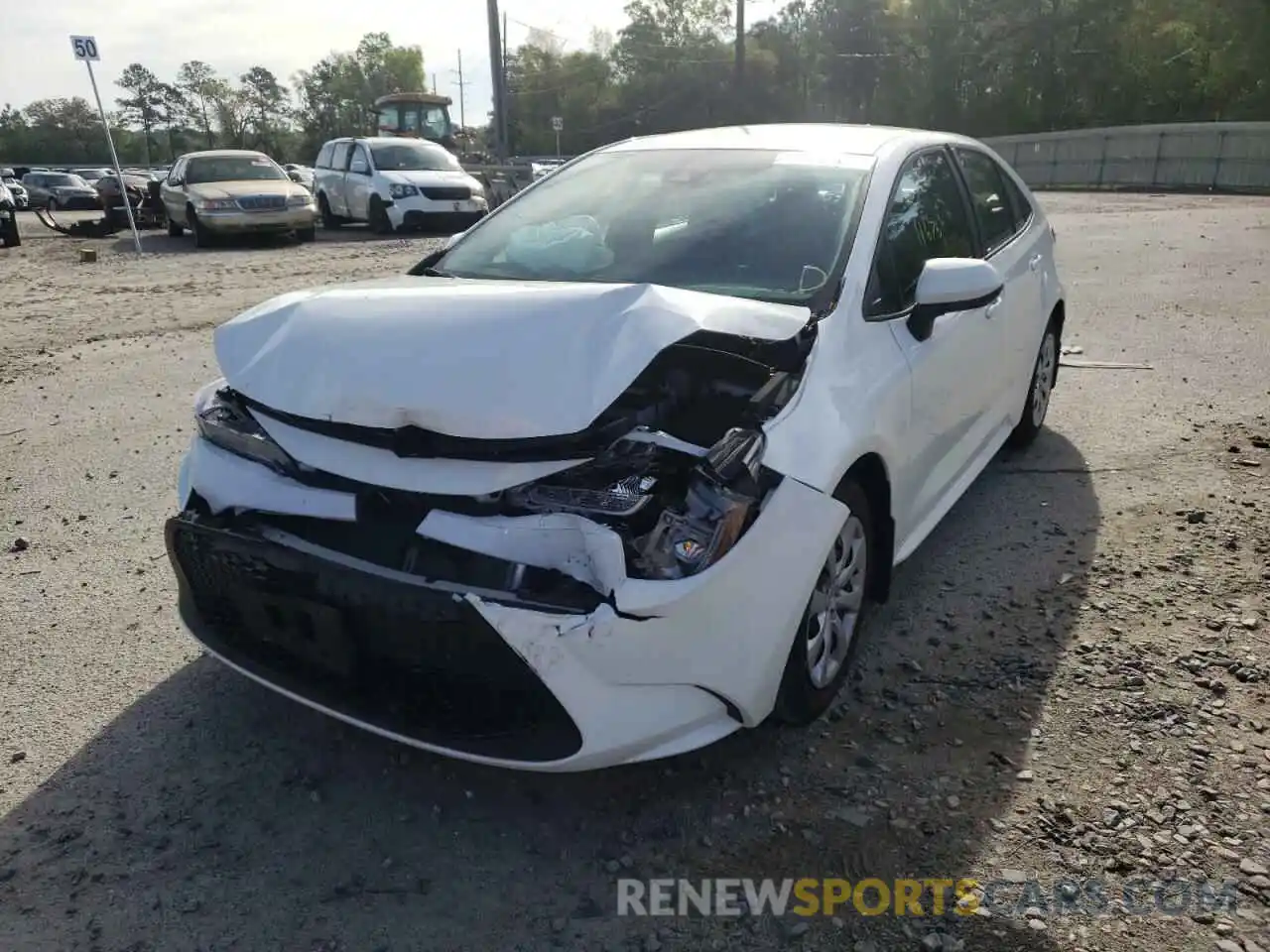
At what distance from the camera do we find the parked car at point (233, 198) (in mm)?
15312

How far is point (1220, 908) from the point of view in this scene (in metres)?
2.12

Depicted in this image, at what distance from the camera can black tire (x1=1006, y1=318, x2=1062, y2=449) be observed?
4750mm

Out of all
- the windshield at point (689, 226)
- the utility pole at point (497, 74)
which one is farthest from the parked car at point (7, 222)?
the windshield at point (689, 226)

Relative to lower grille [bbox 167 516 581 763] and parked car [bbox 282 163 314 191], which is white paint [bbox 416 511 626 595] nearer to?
lower grille [bbox 167 516 581 763]

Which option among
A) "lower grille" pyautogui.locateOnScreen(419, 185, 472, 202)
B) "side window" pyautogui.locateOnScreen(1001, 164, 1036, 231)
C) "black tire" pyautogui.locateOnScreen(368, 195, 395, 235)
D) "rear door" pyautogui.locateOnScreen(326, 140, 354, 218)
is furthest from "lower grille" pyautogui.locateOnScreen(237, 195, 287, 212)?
"side window" pyautogui.locateOnScreen(1001, 164, 1036, 231)

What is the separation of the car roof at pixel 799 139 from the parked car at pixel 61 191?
34.6 meters

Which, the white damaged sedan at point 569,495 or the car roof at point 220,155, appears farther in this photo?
the car roof at point 220,155

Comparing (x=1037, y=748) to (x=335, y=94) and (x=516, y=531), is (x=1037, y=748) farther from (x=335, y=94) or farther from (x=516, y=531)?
(x=335, y=94)

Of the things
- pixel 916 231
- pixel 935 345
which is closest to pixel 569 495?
pixel 935 345

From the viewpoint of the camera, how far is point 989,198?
14.1 ft

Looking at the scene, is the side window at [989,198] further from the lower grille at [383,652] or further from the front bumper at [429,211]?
the front bumper at [429,211]

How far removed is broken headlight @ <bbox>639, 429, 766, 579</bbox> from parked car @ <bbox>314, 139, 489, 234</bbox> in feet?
50.7

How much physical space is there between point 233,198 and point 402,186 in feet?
9.16

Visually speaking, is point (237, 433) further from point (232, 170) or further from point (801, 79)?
point (801, 79)
